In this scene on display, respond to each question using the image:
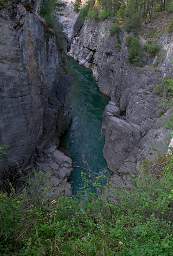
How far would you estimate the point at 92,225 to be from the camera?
346 inches

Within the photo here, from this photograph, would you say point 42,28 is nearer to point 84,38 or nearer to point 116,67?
point 116,67

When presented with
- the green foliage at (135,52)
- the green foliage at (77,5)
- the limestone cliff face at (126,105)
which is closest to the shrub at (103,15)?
the limestone cliff face at (126,105)

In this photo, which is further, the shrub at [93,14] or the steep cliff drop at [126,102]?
the shrub at [93,14]

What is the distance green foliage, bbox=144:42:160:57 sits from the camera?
39616 mm

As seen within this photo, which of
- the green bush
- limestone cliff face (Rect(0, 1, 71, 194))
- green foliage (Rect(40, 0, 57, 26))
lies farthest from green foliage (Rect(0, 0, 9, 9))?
the green bush

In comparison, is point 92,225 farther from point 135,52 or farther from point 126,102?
point 135,52

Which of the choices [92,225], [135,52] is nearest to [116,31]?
[135,52]

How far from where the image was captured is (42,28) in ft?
86.5

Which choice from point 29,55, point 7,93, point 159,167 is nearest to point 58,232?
point 159,167

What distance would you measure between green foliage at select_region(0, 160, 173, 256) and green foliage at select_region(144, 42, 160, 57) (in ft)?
100

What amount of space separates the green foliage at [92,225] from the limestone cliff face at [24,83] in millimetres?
10385

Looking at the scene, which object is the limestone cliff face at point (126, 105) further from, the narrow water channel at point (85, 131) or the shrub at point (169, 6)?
the shrub at point (169, 6)

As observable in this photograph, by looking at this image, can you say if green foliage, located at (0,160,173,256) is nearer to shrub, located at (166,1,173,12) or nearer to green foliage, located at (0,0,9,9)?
green foliage, located at (0,0,9,9)

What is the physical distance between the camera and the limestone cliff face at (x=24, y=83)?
71.8 feet
